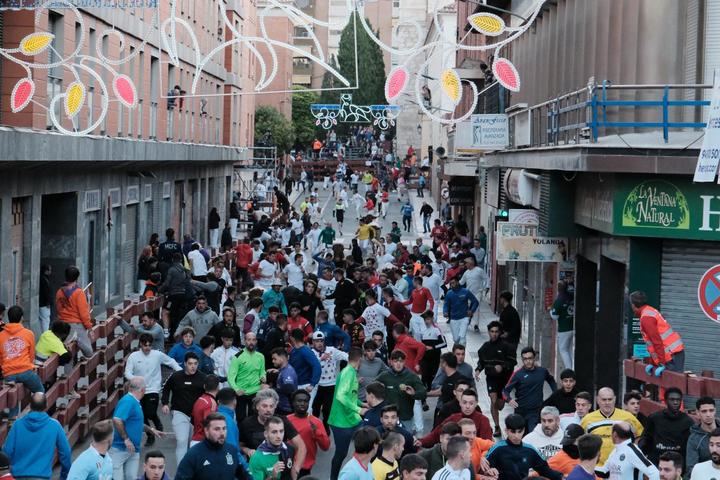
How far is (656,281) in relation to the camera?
16.0 m

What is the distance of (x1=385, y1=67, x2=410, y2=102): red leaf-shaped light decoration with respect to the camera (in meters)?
18.3

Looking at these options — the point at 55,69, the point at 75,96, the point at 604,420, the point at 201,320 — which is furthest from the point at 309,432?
the point at 55,69

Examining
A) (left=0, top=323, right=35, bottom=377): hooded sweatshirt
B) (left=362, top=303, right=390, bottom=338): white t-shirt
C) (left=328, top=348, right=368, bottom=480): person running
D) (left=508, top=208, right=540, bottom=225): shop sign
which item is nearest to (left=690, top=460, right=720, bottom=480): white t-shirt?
(left=328, top=348, right=368, bottom=480): person running

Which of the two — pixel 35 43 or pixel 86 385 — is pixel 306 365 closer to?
pixel 86 385

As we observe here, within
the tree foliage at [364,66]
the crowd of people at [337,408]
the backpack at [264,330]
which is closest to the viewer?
the crowd of people at [337,408]

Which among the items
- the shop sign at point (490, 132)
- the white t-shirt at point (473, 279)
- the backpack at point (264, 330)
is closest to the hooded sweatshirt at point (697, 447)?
the backpack at point (264, 330)

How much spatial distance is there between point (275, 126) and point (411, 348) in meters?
81.0

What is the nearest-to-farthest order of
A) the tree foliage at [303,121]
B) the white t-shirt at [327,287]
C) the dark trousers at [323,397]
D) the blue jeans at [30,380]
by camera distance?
1. the blue jeans at [30,380]
2. the dark trousers at [323,397]
3. the white t-shirt at [327,287]
4. the tree foliage at [303,121]

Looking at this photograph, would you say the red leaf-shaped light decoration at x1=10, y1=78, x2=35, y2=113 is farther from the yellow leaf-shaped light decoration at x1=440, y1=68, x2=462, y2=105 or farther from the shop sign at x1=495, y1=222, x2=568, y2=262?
the shop sign at x1=495, y1=222, x2=568, y2=262

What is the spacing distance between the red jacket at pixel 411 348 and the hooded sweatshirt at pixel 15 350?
15.2ft

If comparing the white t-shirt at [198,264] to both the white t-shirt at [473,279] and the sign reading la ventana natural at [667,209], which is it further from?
the sign reading la ventana natural at [667,209]

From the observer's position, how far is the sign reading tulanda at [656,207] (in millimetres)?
15523

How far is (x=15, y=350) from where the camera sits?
1497 cm

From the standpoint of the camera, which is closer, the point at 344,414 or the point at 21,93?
the point at 344,414
